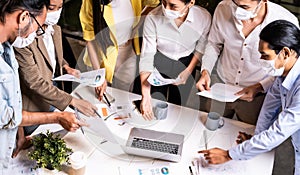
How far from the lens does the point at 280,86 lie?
5.93 ft

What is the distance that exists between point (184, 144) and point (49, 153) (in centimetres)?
63

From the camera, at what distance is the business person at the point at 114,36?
230 cm

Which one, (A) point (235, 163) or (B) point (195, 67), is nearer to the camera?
(A) point (235, 163)

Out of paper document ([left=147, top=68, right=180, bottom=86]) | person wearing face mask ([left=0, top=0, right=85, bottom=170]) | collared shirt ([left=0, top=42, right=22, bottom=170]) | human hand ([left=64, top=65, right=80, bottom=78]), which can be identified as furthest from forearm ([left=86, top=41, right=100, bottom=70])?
collared shirt ([left=0, top=42, right=22, bottom=170])

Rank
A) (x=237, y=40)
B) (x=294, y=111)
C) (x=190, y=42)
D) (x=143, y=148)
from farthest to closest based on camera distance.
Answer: (x=190, y=42) < (x=237, y=40) < (x=143, y=148) < (x=294, y=111)

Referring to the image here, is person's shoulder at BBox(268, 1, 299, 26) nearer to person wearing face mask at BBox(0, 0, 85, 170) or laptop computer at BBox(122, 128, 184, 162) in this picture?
laptop computer at BBox(122, 128, 184, 162)

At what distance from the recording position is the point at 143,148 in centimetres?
186

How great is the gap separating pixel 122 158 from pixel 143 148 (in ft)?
0.37

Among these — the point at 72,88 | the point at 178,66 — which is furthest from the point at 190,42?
the point at 72,88

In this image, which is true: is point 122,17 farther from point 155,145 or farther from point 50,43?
point 155,145

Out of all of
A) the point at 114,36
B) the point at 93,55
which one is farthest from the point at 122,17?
the point at 93,55

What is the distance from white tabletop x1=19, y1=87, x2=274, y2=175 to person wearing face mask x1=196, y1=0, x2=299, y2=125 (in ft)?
0.51

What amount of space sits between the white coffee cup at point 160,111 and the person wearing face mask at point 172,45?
6 centimetres

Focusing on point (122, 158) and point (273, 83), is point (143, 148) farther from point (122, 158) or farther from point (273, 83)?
point (273, 83)
